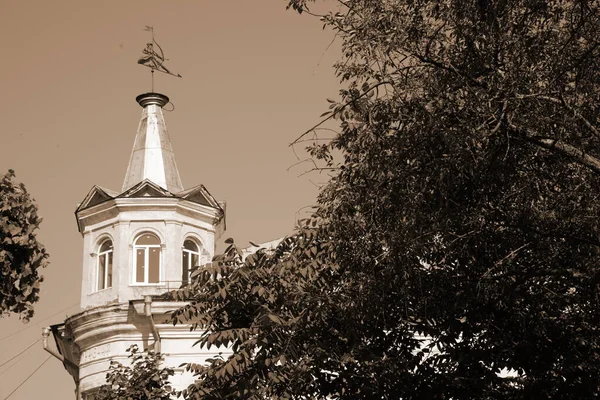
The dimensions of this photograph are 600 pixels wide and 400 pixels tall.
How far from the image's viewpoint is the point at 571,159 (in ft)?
43.9

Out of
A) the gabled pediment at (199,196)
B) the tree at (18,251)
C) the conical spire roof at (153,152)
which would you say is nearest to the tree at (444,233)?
the tree at (18,251)

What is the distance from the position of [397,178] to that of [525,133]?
1.68 m

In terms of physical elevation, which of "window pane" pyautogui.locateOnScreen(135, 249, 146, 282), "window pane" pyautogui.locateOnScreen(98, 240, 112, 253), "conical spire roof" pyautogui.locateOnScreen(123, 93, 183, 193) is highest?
"conical spire roof" pyautogui.locateOnScreen(123, 93, 183, 193)

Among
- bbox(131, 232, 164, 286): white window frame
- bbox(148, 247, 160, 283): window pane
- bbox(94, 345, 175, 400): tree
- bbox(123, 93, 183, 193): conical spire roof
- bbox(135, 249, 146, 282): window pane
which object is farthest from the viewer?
bbox(123, 93, 183, 193): conical spire roof

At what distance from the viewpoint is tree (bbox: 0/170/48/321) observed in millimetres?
12484

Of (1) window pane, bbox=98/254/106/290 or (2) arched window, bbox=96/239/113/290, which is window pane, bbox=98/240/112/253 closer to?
(2) arched window, bbox=96/239/113/290

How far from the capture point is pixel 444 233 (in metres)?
14.0

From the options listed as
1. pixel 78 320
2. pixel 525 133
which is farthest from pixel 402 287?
pixel 78 320

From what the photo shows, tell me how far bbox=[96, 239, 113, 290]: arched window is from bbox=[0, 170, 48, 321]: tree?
52.9 ft

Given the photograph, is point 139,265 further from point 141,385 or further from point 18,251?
point 18,251

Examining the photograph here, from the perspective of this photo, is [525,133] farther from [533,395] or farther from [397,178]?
[533,395]

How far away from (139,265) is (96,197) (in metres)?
2.24

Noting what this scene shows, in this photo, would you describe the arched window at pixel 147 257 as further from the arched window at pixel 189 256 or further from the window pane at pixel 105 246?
the window pane at pixel 105 246

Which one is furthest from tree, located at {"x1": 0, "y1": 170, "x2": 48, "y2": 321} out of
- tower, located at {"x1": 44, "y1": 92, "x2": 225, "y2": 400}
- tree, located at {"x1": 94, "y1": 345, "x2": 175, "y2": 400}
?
tower, located at {"x1": 44, "y1": 92, "x2": 225, "y2": 400}
